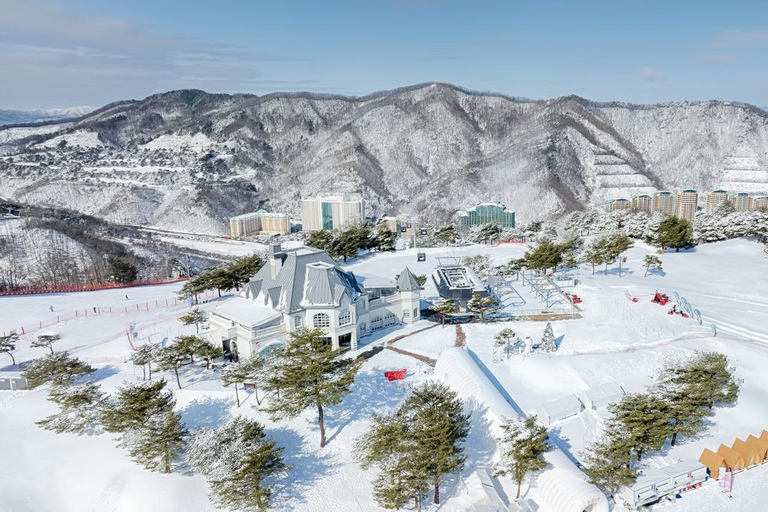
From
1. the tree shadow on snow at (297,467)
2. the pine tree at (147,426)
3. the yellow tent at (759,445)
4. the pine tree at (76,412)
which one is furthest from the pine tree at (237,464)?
the yellow tent at (759,445)

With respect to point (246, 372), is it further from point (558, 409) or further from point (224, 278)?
point (224, 278)

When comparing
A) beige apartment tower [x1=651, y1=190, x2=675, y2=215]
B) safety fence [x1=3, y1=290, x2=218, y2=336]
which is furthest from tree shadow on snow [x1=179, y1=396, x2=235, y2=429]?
beige apartment tower [x1=651, y1=190, x2=675, y2=215]

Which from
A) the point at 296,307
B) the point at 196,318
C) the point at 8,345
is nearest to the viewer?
the point at 296,307

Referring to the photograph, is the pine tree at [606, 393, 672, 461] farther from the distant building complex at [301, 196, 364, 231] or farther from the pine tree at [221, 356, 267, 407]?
the distant building complex at [301, 196, 364, 231]

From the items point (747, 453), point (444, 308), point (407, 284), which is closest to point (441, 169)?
point (407, 284)

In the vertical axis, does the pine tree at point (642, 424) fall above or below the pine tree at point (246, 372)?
below

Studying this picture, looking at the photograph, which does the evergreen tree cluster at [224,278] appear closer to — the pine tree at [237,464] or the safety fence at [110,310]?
the safety fence at [110,310]

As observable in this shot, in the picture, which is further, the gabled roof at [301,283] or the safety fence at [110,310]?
Answer: the safety fence at [110,310]

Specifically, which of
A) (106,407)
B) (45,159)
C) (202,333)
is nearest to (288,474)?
(106,407)
